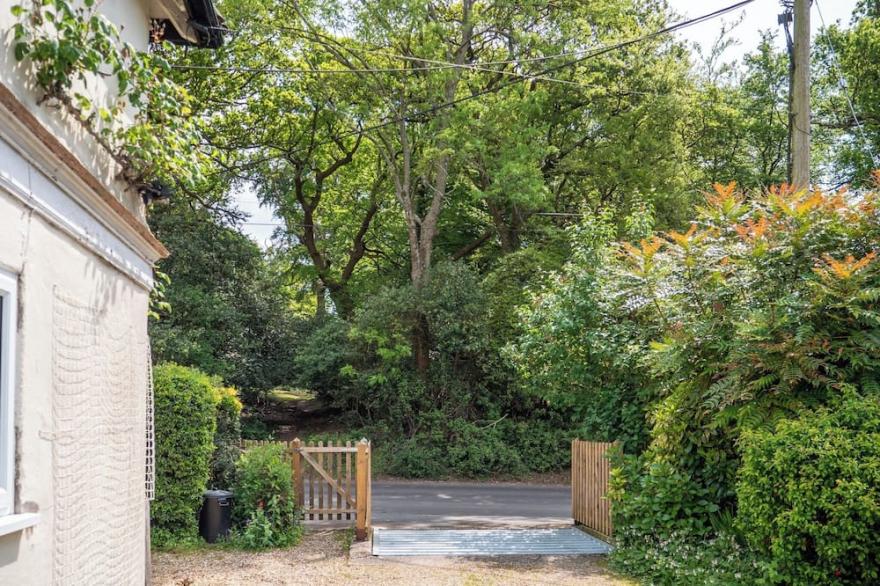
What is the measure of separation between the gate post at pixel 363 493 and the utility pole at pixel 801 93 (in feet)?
23.0

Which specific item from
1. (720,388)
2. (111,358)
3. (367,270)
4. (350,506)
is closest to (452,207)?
(367,270)

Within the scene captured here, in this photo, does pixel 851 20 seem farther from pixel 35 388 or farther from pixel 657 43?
pixel 35 388

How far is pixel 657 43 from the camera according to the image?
22312 millimetres

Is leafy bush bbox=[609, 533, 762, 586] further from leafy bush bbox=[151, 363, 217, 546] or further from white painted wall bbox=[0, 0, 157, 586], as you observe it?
leafy bush bbox=[151, 363, 217, 546]

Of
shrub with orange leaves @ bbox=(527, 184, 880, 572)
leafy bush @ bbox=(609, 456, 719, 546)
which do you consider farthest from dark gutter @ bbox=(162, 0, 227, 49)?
leafy bush @ bbox=(609, 456, 719, 546)

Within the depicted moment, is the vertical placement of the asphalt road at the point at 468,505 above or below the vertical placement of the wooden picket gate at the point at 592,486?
below

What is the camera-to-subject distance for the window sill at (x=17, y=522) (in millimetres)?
3300

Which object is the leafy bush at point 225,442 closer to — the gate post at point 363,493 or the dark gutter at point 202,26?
the gate post at point 363,493

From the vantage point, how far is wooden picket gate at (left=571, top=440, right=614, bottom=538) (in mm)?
10570

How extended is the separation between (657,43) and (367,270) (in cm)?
1212

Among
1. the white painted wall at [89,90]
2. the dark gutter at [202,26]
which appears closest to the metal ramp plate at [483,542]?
the white painted wall at [89,90]

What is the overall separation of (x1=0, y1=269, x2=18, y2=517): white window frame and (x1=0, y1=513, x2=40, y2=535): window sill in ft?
0.21

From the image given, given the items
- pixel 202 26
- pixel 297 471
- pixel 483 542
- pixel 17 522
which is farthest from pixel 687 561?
pixel 202 26

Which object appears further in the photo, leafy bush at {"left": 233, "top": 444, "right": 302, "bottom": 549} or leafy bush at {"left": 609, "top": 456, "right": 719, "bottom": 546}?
leafy bush at {"left": 233, "top": 444, "right": 302, "bottom": 549}
